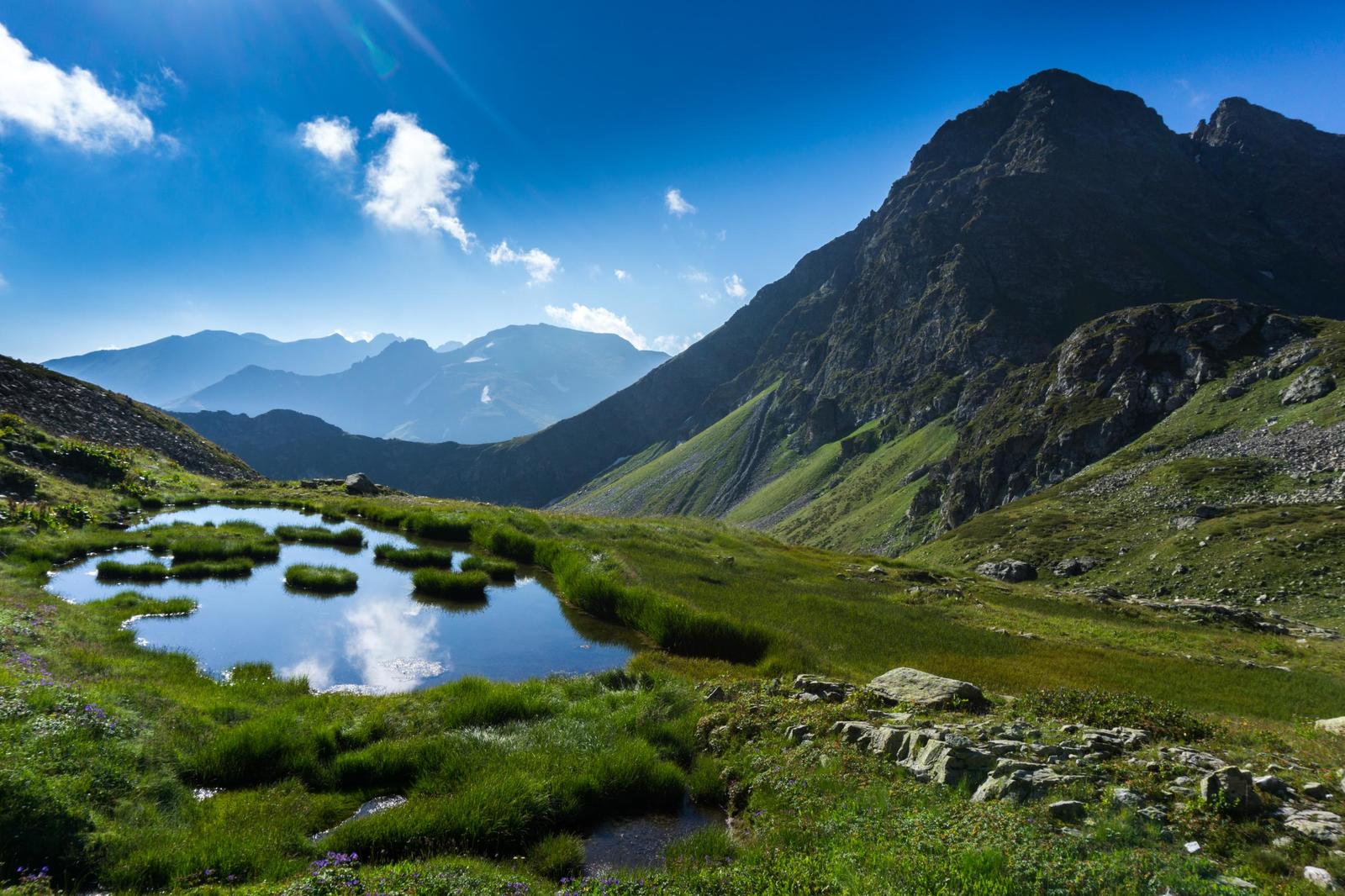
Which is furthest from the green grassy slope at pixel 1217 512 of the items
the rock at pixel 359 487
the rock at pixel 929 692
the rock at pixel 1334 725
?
the rock at pixel 359 487

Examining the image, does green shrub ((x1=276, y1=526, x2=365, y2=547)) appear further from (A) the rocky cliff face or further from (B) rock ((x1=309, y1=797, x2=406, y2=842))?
(A) the rocky cliff face

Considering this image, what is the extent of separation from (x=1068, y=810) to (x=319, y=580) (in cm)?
2674

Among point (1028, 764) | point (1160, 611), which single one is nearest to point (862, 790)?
point (1028, 764)

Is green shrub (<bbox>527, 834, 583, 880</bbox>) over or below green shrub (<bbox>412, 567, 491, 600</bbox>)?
below

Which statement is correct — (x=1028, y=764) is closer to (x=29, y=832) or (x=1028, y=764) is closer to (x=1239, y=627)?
(x=29, y=832)

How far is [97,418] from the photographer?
57469 mm

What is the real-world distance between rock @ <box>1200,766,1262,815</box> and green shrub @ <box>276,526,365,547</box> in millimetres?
37901

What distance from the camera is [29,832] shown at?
275 inches

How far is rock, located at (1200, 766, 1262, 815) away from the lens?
8461 mm

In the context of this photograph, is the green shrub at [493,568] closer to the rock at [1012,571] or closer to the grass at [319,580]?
the grass at [319,580]

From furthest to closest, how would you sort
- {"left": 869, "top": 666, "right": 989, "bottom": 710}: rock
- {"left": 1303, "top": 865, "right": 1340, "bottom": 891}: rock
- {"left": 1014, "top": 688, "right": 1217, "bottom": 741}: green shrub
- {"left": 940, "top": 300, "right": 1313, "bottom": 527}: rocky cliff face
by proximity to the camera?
{"left": 940, "top": 300, "right": 1313, "bottom": 527}: rocky cliff face < {"left": 869, "top": 666, "right": 989, "bottom": 710}: rock < {"left": 1014, "top": 688, "right": 1217, "bottom": 741}: green shrub < {"left": 1303, "top": 865, "right": 1340, "bottom": 891}: rock

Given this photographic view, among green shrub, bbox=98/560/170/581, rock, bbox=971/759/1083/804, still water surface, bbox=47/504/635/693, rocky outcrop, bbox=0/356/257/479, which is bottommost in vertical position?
still water surface, bbox=47/504/635/693

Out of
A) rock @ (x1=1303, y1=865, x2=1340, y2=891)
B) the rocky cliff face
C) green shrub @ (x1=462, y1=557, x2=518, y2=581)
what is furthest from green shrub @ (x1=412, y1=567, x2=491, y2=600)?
the rocky cliff face

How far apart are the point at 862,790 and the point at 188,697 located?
14188 millimetres
